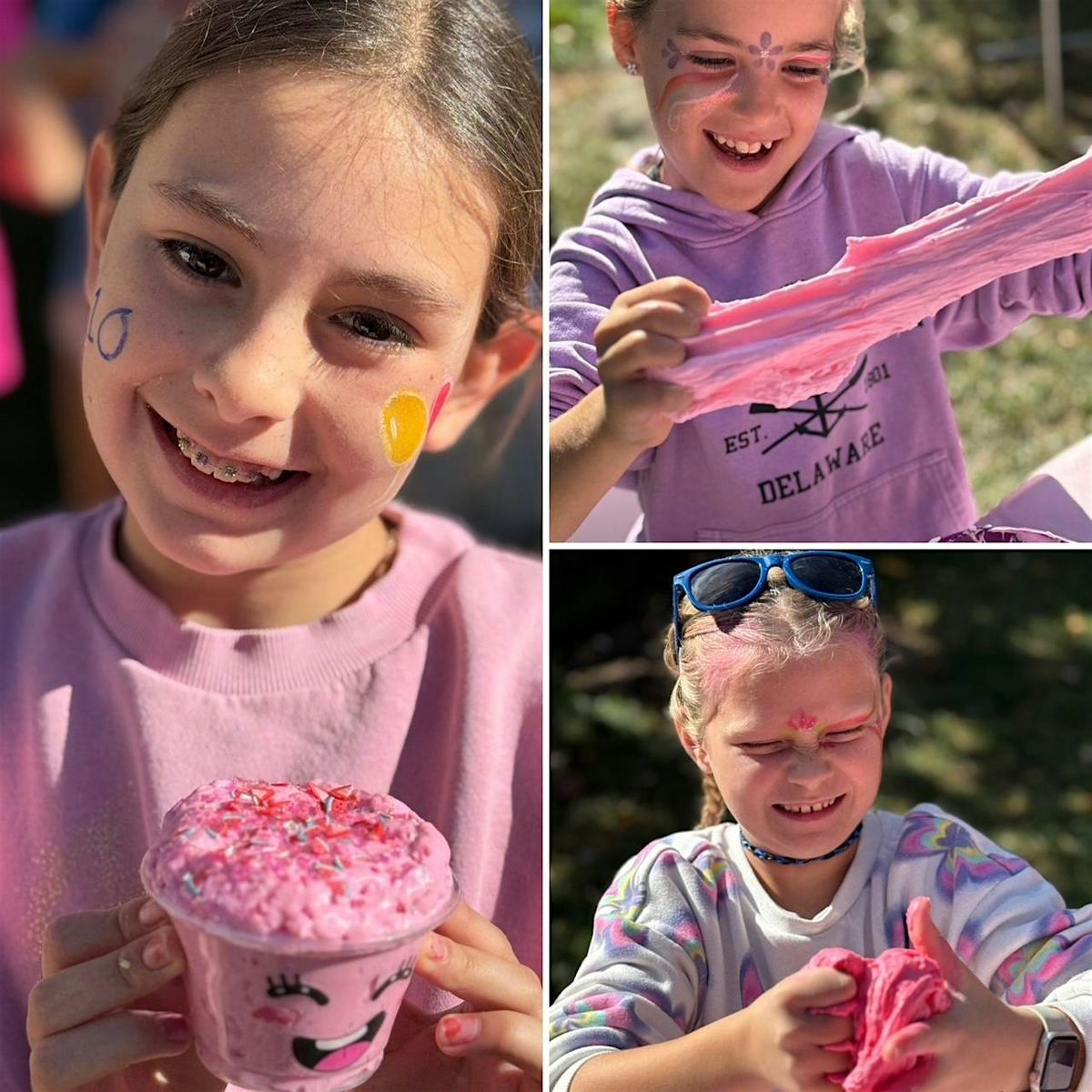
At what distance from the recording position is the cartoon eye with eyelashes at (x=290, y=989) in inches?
45.6

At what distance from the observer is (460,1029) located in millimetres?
1425

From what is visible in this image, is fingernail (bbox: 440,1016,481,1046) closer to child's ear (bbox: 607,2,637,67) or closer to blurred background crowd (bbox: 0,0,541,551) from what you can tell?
blurred background crowd (bbox: 0,0,541,551)

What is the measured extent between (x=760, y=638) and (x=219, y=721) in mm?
654

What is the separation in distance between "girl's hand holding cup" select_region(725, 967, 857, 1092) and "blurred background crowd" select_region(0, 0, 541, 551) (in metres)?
1.09

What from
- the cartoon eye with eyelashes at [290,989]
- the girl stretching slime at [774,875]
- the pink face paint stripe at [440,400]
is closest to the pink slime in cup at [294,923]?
the cartoon eye with eyelashes at [290,989]

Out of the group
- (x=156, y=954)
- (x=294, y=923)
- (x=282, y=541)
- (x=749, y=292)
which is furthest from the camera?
(x=749, y=292)

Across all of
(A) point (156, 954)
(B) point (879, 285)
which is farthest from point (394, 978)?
(B) point (879, 285)

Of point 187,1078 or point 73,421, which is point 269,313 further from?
point 73,421

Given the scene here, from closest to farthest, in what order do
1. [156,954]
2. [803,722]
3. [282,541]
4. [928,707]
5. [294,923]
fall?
[294,923] → [156,954] → [803,722] → [282,541] → [928,707]

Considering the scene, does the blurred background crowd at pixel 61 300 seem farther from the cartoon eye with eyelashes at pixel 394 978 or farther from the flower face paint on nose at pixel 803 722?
the cartoon eye with eyelashes at pixel 394 978

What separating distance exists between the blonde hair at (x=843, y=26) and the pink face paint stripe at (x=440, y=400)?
471mm

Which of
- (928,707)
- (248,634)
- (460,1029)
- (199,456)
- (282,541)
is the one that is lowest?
(928,707)

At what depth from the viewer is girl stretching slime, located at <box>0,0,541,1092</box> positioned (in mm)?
1320

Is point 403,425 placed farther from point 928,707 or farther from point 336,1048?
point 928,707
